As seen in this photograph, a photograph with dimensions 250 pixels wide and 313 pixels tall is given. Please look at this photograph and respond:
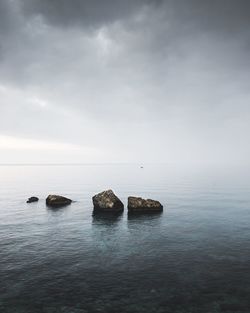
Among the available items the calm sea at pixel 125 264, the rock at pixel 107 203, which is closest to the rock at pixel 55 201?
the rock at pixel 107 203

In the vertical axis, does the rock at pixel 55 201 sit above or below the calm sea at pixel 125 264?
above

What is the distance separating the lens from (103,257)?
2453cm

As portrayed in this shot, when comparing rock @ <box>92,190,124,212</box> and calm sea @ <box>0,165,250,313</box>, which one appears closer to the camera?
calm sea @ <box>0,165,250,313</box>

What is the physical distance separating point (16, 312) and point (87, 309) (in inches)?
162

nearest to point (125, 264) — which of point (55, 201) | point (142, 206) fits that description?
point (142, 206)

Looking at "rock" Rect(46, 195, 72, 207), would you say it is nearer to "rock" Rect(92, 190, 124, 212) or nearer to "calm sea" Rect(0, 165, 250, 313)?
"rock" Rect(92, 190, 124, 212)

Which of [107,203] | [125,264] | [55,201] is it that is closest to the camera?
[125,264]

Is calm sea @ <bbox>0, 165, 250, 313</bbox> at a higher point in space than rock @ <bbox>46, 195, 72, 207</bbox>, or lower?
lower

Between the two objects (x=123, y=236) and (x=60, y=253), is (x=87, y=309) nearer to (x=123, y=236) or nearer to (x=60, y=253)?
(x=60, y=253)

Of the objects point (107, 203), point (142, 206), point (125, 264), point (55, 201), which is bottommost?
point (125, 264)

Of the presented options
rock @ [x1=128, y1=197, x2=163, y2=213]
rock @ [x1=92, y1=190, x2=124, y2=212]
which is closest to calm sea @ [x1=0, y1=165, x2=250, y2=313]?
rock @ [x1=128, y1=197, x2=163, y2=213]

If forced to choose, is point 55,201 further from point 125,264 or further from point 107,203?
point 125,264

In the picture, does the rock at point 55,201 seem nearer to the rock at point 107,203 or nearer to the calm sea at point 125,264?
the rock at point 107,203

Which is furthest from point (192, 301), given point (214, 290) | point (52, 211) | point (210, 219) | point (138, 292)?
point (52, 211)
